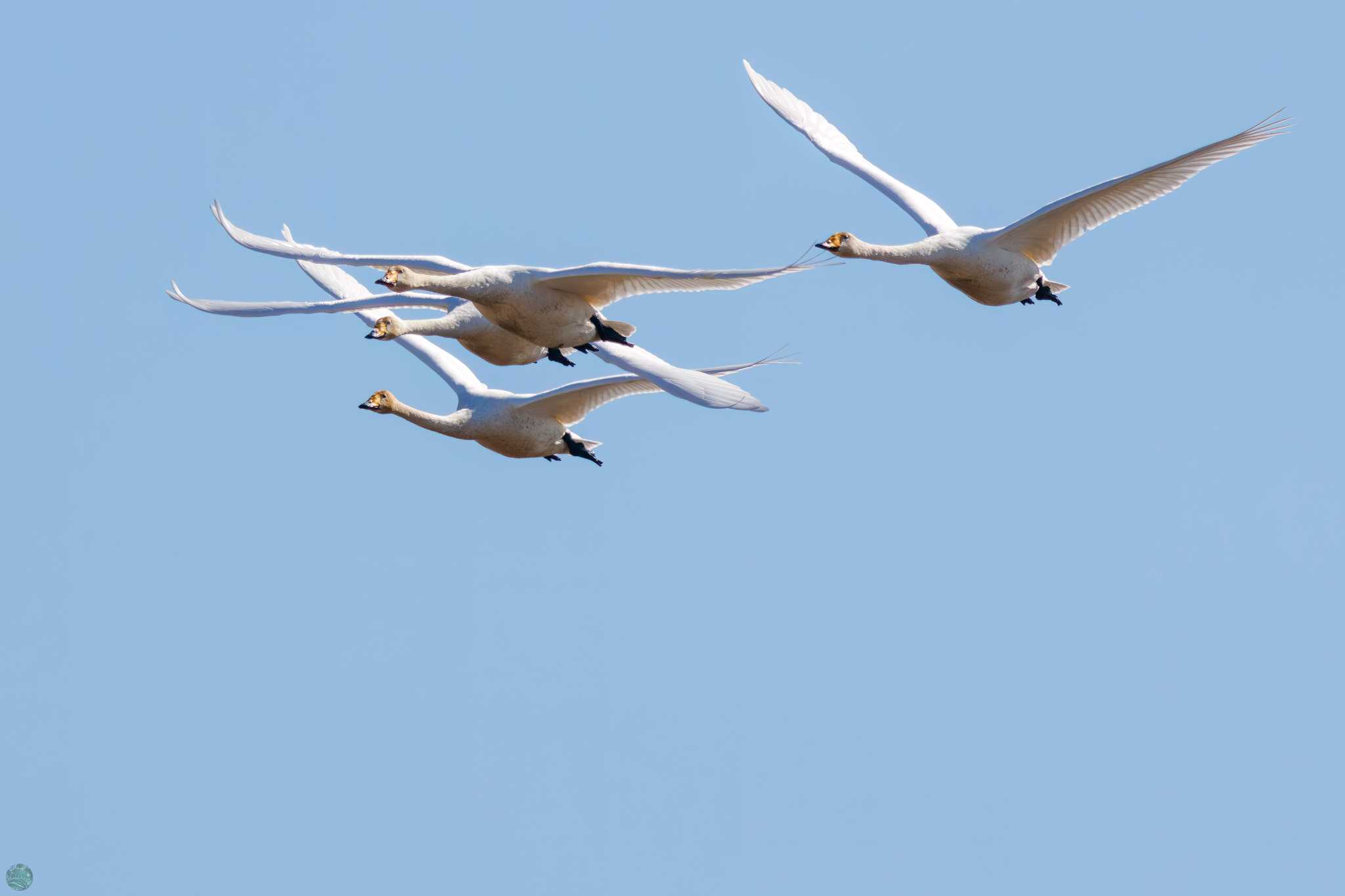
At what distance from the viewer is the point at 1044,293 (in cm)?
2900

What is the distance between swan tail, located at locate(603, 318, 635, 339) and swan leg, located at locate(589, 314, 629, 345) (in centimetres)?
7

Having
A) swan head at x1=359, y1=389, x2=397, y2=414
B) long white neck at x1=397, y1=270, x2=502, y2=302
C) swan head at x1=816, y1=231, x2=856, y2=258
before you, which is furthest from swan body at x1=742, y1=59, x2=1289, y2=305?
swan head at x1=359, y1=389, x2=397, y2=414

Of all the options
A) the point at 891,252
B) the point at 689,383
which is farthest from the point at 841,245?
the point at 689,383

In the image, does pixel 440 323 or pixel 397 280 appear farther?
pixel 440 323

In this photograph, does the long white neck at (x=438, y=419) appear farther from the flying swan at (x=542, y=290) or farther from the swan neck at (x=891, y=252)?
the swan neck at (x=891, y=252)

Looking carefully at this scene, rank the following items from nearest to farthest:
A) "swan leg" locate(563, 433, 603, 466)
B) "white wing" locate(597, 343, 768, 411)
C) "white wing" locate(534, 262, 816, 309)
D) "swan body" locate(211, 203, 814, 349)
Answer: "white wing" locate(597, 343, 768, 411) < "white wing" locate(534, 262, 816, 309) < "swan body" locate(211, 203, 814, 349) < "swan leg" locate(563, 433, 603, 466)

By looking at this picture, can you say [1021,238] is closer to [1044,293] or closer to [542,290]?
[1044,293]

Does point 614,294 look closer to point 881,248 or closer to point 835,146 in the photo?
point 881,248

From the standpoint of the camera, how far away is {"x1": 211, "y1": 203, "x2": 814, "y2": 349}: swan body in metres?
26.1

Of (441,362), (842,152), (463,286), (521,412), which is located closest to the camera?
A: (463,286)

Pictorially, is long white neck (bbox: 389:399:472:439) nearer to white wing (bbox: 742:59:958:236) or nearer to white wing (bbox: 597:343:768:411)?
white wing (bbox: 597:343:768:411)

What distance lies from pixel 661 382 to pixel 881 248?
5103 mm

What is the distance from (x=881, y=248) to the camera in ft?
90.2

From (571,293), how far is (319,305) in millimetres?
2954
